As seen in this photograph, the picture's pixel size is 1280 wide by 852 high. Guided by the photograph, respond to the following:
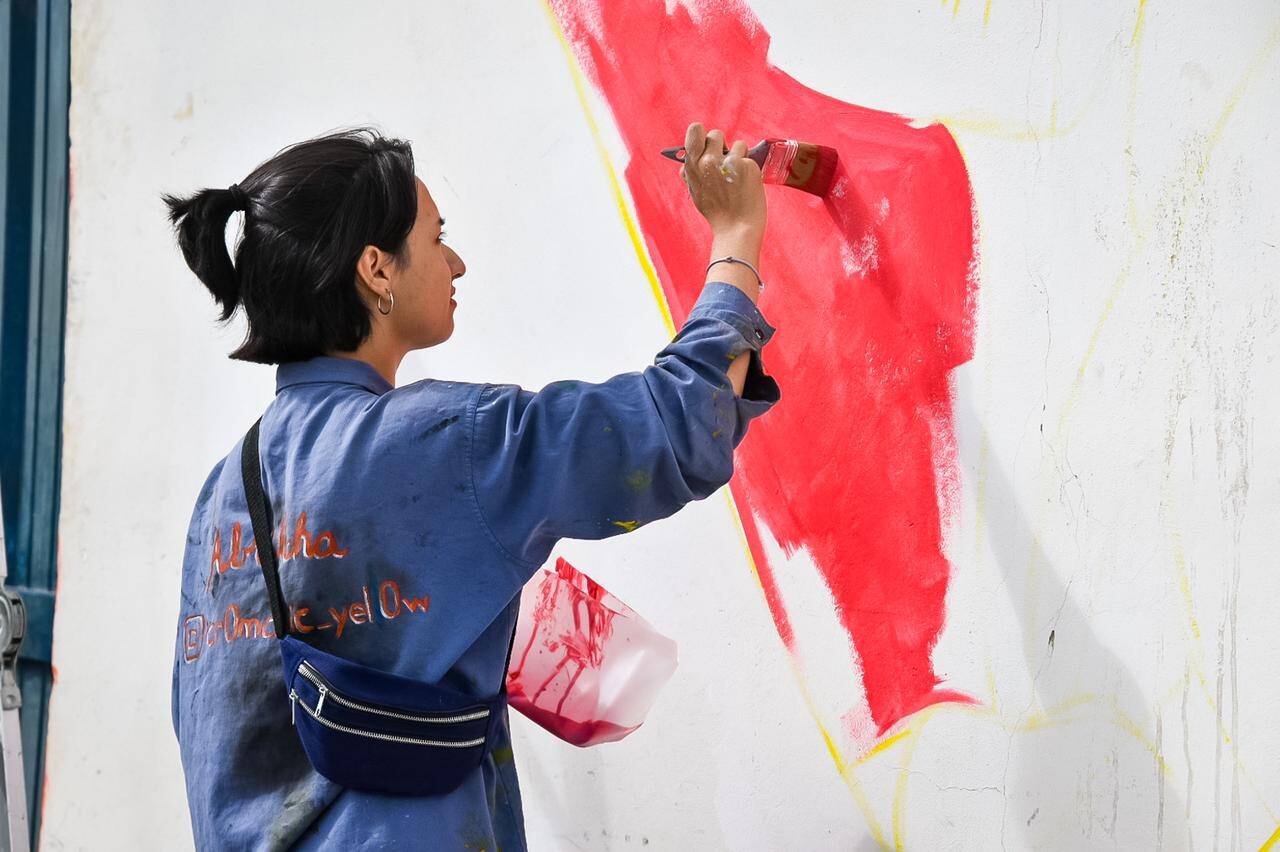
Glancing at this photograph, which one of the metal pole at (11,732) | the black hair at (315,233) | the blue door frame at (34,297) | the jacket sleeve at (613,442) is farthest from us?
the blue door frame at (34,297)

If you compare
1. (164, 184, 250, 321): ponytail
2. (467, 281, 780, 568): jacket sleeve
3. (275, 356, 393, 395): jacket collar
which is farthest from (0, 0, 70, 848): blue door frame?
(467, 281, 780, 568): jacket sleeve

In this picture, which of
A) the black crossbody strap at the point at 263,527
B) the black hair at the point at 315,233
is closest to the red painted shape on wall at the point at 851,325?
the black hair at the point at 315,233

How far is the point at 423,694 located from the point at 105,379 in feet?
4.22

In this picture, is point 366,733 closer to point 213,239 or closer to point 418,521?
point 418,521

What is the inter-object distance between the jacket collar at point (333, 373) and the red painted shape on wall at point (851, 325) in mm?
476

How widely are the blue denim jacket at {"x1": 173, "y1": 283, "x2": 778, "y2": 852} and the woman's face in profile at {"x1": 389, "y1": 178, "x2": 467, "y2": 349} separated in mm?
57

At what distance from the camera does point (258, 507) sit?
101cm

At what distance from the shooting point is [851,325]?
1.29 metres

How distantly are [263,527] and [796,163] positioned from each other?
643 millimetres

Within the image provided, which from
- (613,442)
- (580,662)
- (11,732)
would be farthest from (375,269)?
(11,732)

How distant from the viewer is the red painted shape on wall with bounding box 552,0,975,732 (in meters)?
1.23

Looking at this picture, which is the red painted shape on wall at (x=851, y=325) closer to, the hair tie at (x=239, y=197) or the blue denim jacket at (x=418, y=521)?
the blue denim jacket at (x=418, y=521)

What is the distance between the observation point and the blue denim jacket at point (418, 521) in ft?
2.99

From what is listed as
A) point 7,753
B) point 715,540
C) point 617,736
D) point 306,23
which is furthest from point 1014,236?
point 7,753
